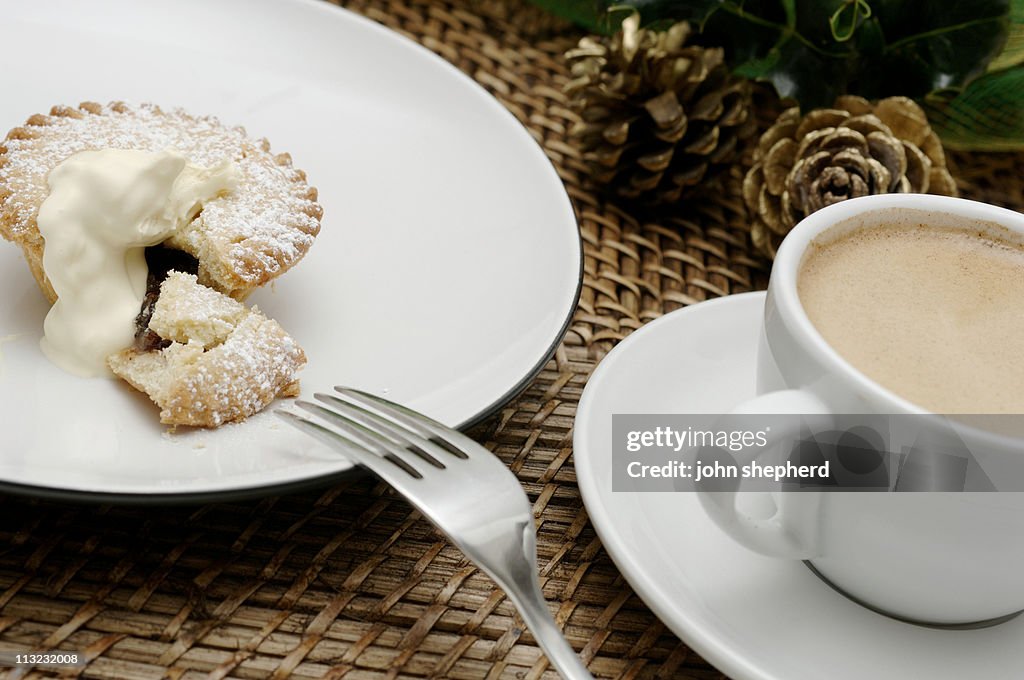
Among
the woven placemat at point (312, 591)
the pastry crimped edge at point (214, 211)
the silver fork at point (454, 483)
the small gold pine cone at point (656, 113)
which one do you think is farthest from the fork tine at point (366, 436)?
the small gold pine cone at point (656, 113)

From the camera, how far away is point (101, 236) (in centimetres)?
122

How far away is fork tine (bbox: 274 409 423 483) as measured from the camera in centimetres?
101

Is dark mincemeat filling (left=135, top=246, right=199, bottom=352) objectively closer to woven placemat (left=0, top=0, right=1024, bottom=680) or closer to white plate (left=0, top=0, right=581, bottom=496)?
white plate (left=0, top=0, right=581, bottom=496)

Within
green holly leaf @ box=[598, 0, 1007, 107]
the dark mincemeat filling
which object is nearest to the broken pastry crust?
the dark mincemeat filling

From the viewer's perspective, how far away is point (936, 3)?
1.71 metres

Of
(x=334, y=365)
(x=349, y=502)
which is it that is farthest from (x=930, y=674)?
(x=334, y=365)

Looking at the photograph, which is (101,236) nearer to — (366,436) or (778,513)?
(366,436)

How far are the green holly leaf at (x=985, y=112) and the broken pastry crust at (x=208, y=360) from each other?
1.30 metres

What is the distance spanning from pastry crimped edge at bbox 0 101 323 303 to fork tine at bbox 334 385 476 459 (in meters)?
0.26

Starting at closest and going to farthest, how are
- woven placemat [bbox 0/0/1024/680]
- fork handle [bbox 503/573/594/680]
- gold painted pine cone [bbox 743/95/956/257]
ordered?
fork handle [bbox 503/573/594/680] < woven placemat [bbox 0/0/1024/680] < gold painted pine cone [bbox 743/95/956/257]

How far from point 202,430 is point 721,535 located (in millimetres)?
576

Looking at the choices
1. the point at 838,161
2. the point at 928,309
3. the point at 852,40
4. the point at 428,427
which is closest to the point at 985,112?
the point at 852,40

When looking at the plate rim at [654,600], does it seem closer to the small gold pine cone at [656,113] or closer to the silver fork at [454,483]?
the silver fork at [454,483]

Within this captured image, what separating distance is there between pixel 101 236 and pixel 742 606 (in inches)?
33.3
